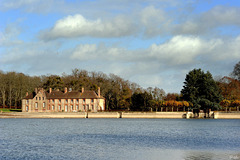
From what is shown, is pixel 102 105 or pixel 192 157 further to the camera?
pixel 102 105

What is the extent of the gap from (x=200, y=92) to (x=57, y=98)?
4278 cm

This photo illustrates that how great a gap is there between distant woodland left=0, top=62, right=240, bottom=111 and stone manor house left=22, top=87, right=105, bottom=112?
158 inches

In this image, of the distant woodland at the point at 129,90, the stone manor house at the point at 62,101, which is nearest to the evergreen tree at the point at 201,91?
the distant woodland at the point at 129,90

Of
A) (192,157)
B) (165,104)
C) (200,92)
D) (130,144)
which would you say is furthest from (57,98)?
(192,157)

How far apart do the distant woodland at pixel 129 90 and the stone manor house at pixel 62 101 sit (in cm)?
401

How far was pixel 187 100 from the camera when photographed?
10625 cm

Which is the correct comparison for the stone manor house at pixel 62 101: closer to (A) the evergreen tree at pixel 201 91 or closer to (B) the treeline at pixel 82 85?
(B) the treeline at pixel 82 85

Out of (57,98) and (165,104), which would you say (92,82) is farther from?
(165,104)

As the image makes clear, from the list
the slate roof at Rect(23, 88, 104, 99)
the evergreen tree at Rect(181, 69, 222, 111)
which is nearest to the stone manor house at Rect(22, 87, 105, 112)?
the slate roof at Rect(23, 88, 104, 99)

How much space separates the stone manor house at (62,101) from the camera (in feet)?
378

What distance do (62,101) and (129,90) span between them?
20822mm

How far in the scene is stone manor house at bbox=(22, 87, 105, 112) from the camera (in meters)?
115

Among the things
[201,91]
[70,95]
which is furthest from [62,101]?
[201,91]

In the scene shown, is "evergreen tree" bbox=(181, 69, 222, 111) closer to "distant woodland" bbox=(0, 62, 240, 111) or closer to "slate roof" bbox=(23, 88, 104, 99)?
"distant woodland" bbox=(0, 62, 240, 111)
